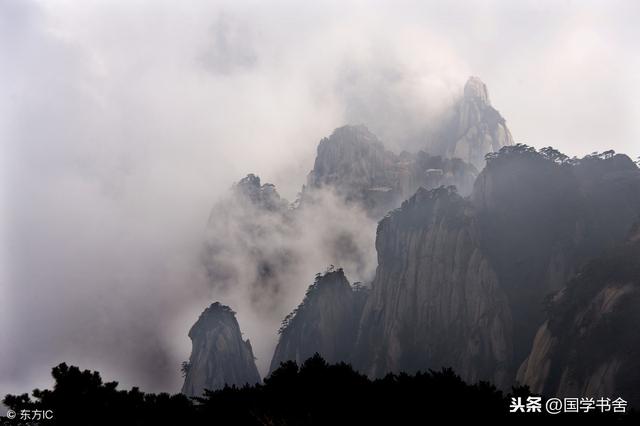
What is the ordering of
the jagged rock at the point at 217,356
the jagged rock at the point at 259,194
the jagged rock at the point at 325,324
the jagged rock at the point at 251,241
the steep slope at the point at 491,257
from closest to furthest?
the steep slope at the point at 491,257
the jagged rock at the point at 325,324
the jagged rock at the point at 217,356
the jagged rock at the point at 251,241
the jagged rock at the point at 259,194

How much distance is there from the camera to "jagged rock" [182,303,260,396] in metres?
115

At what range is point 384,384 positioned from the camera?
39.9 metres

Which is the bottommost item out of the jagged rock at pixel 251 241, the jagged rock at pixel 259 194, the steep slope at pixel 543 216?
the steep slope at pixel 543 216

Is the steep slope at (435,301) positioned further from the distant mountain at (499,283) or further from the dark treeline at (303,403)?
the dark treeline at (303,403)

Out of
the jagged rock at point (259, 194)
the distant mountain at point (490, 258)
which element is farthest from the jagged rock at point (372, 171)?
the distant mountain at point (490, 258)

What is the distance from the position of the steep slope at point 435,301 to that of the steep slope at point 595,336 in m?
12.5

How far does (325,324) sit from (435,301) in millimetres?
20391

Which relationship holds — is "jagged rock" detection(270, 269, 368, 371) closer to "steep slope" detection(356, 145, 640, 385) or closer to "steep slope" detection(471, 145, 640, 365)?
"steep slope" detection(356, 145, 640, 385)

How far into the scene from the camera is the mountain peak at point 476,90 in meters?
168

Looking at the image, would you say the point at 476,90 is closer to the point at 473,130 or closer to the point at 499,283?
the point at 473,130

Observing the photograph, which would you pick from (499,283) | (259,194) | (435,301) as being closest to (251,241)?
(259,194)

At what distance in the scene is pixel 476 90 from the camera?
Result: 168250 millimetres

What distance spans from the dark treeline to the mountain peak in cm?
13310

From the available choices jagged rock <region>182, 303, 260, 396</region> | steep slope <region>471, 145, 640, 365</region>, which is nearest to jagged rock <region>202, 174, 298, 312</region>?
jagged rock <region>182, 303, 260, 396</region>
